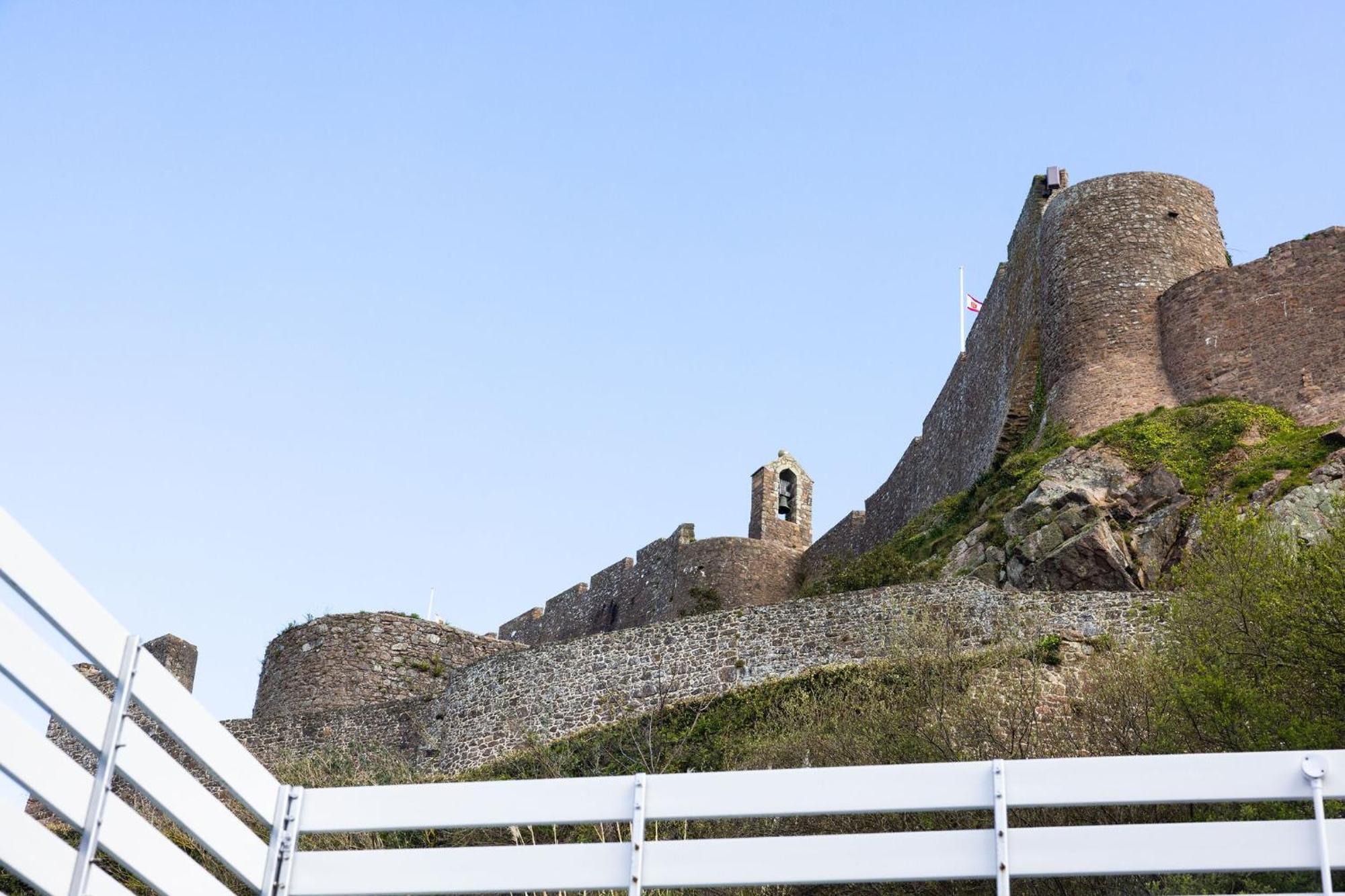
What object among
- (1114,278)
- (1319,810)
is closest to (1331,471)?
(1114,278)

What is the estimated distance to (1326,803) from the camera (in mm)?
12453

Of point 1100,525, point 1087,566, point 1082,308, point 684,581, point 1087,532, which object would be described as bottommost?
point 1087,566

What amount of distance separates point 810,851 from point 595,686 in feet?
49.8

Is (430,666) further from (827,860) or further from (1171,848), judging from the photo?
(1171,848)

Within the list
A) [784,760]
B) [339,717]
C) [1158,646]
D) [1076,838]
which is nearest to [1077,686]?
[1158,646]

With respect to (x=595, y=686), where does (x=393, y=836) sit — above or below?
below

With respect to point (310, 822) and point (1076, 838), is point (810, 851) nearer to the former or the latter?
point (1076, 838)

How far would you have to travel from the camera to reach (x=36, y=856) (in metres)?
7.32

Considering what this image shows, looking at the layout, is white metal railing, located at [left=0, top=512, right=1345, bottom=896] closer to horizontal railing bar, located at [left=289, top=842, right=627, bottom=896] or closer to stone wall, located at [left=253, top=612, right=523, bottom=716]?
horizontal railing bar, located at [left=289, top=842, right=627, bottom=896]

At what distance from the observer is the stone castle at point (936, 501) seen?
22719 mm

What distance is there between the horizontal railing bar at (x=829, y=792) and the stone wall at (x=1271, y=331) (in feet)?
63.3

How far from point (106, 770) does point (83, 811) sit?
218 mm

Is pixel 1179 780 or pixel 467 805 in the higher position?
pixel 1179 780

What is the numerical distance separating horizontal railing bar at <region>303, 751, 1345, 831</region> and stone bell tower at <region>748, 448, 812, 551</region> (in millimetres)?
29566
